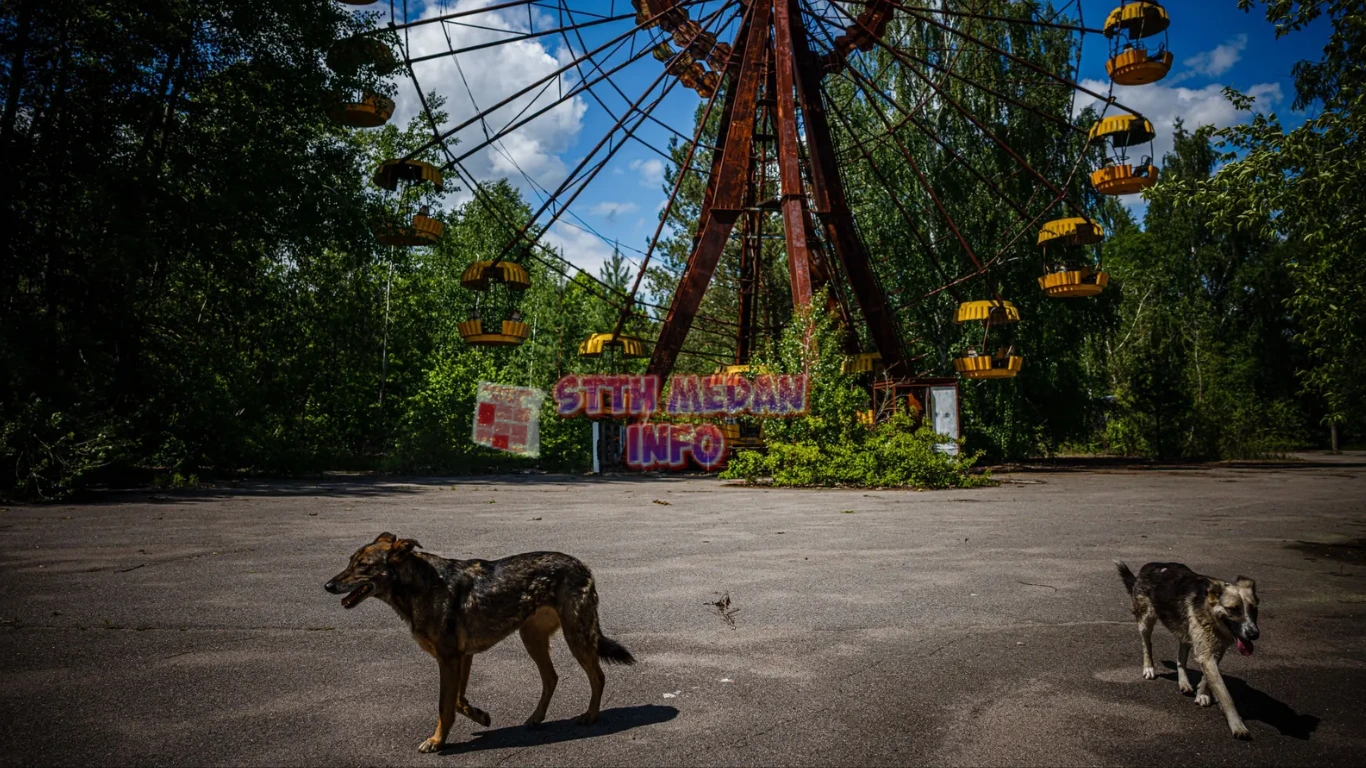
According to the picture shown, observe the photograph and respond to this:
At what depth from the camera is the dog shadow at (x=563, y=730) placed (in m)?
3.63

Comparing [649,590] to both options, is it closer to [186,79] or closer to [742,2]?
[186,79]

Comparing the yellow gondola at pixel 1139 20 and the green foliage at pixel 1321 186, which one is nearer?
the green foliage at pixel 1321 186

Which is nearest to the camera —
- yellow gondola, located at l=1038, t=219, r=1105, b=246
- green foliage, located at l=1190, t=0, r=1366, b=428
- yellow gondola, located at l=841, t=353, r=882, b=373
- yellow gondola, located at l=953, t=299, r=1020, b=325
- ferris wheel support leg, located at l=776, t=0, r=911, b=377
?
green foliage, located at l=1190, t=0, r=1366, b=428

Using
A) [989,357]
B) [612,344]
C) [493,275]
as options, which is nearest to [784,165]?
[612,344]

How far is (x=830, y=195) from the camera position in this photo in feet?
76.0

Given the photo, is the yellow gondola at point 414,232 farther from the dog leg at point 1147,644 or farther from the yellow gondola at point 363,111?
the dog leg at point 1147,644

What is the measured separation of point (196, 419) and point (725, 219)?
14460 millimetres

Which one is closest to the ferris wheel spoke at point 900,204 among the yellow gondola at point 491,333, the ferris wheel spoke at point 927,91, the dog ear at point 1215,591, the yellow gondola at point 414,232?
the ferris wheel spoke at point 927,91

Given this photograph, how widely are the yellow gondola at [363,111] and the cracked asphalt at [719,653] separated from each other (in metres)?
12.3

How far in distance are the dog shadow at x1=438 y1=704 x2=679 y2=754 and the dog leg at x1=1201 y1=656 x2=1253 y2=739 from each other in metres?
2.59

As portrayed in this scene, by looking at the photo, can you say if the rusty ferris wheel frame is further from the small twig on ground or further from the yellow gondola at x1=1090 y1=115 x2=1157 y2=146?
the small twig on ground

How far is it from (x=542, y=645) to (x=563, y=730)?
0.41 metres

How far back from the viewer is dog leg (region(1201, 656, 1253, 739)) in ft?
12.1

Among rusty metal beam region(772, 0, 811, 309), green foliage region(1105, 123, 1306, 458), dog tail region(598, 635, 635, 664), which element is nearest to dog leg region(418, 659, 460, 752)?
dog tail region(598, 635, 635, 664)
